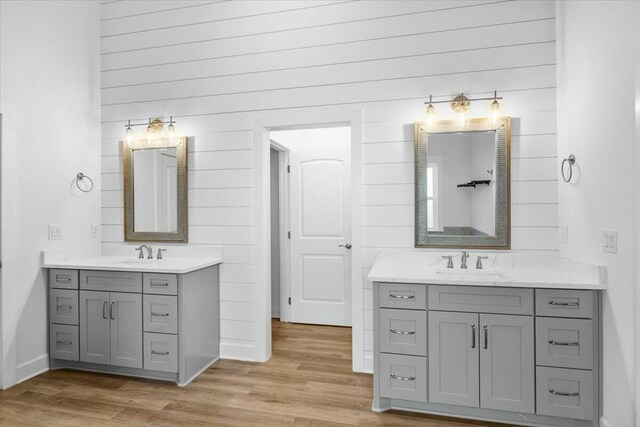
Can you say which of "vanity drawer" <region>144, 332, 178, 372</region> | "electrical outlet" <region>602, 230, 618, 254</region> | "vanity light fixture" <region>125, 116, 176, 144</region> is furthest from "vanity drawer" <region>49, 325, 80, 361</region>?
"electrical outlet" <region>602, 230, 618, 254</region>

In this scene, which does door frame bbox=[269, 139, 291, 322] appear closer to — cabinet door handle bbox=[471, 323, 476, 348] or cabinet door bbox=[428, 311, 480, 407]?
cabinet door bbox=[428, 311, 480, 407]

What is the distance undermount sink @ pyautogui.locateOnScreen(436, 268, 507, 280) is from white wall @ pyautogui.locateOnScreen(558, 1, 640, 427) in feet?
1.65

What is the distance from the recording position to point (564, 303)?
2176mm

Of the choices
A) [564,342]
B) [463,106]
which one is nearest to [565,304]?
[564,342]

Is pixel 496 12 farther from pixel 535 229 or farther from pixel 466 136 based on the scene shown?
pixel 535 229

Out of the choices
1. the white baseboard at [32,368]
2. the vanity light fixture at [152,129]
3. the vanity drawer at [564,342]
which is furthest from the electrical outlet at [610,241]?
the white baseboard at [32,368]

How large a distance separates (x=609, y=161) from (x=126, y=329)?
336 cm

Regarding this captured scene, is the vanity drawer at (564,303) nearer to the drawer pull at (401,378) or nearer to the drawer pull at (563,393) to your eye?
the drawer pull at (563,393)

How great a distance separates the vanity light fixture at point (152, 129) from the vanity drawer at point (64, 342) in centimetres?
168

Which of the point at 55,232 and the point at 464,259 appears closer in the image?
the point at 464,259

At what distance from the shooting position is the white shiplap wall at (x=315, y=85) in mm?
2768

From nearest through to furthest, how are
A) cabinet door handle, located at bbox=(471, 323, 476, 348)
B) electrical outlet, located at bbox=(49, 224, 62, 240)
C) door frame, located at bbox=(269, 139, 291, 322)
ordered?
cabinet door handle, located at bbox=(471, 323, 476, 348) → electrical outlet, located at bbox=(49, 224, 62, 240) → door frame, located at bbox=(269, 139, 291, 322)

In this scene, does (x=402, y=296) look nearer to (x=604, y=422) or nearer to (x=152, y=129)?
(x=604, y=422)

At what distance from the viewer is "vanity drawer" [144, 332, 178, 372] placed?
2824mm
